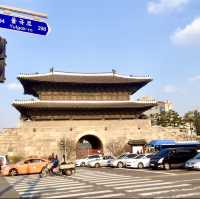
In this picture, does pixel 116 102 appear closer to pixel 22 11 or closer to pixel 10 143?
pixel 10 143

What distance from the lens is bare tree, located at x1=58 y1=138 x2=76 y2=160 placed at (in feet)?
160

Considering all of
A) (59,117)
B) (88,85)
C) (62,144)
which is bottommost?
(62,144)

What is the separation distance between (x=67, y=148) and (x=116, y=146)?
6.22m

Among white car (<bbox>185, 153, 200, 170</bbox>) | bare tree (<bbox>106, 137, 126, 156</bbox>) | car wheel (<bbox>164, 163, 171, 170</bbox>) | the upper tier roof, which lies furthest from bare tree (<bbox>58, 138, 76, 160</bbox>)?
white car (<bbox>185, 153, 200, 170</bbox>)

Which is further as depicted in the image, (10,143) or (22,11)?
(10,143)

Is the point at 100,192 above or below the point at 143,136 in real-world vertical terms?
below

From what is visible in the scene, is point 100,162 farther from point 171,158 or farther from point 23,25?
point 23,25

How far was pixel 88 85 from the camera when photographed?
52.0 meters

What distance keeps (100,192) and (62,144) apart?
3353 cm

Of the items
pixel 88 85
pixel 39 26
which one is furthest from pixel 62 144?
pixel 39 26

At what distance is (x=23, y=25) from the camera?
33.3 ft

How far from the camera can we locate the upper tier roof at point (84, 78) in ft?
163

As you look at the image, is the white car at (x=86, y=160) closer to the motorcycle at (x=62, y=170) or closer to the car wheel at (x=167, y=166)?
the car wheel at (x=167, y=166)

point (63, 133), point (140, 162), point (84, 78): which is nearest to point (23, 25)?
point (140, 162)
